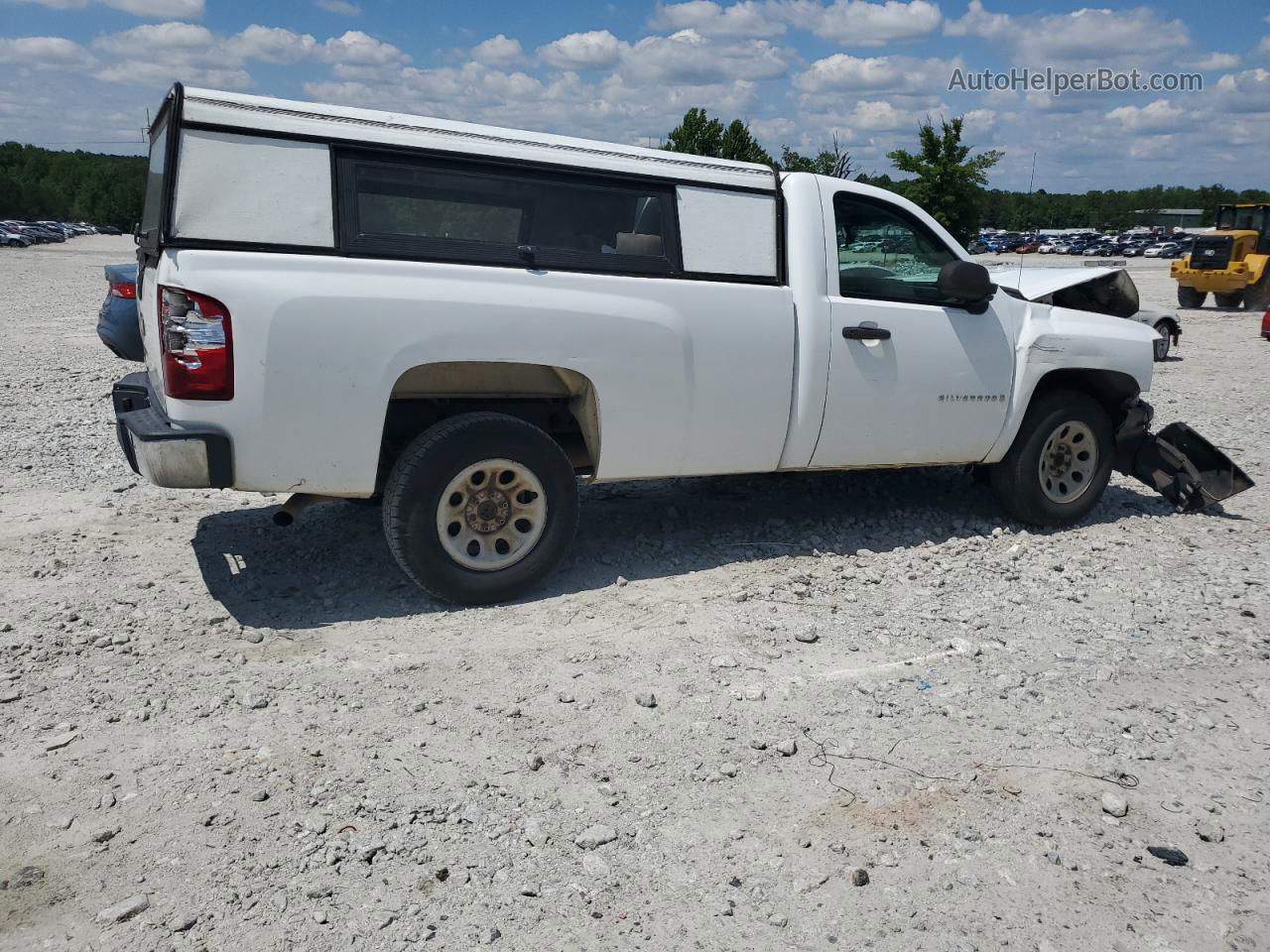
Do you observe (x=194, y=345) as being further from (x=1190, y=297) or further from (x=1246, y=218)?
(x=1246, y=218)

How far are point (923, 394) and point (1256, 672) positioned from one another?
222cm

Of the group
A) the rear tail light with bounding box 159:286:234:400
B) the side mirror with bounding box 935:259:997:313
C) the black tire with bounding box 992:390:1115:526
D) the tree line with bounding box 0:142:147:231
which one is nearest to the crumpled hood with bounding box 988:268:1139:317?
the black tire with bounding box 992:390:1115:526

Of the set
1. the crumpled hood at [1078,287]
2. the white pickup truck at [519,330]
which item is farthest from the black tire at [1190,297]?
the white pickup truck at [519,330]

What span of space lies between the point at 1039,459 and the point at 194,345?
4940 millimetres

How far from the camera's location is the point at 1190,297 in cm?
2747

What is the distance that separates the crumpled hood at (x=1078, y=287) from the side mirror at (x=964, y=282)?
11.6ft

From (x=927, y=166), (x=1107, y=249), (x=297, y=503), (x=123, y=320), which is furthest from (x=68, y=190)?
(x=297, y=503)

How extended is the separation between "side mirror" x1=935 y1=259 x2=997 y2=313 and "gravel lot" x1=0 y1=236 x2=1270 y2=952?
150cm

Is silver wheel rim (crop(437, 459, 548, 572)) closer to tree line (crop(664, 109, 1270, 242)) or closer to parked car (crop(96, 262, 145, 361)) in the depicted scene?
parked car (crop(96, 262, 145, 361))

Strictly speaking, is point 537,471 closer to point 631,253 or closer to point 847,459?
point 631,253

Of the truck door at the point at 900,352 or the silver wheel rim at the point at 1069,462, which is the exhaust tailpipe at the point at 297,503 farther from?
the silver wheel rim at the point at 1069,462

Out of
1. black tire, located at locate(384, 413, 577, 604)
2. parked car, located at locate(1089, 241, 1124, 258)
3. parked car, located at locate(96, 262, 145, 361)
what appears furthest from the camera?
parked car, located at locate(1089, 241, 1124, 258)

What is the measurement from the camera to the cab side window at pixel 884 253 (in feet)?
19.8

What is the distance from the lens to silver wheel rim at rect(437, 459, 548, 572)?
5.15 metres
